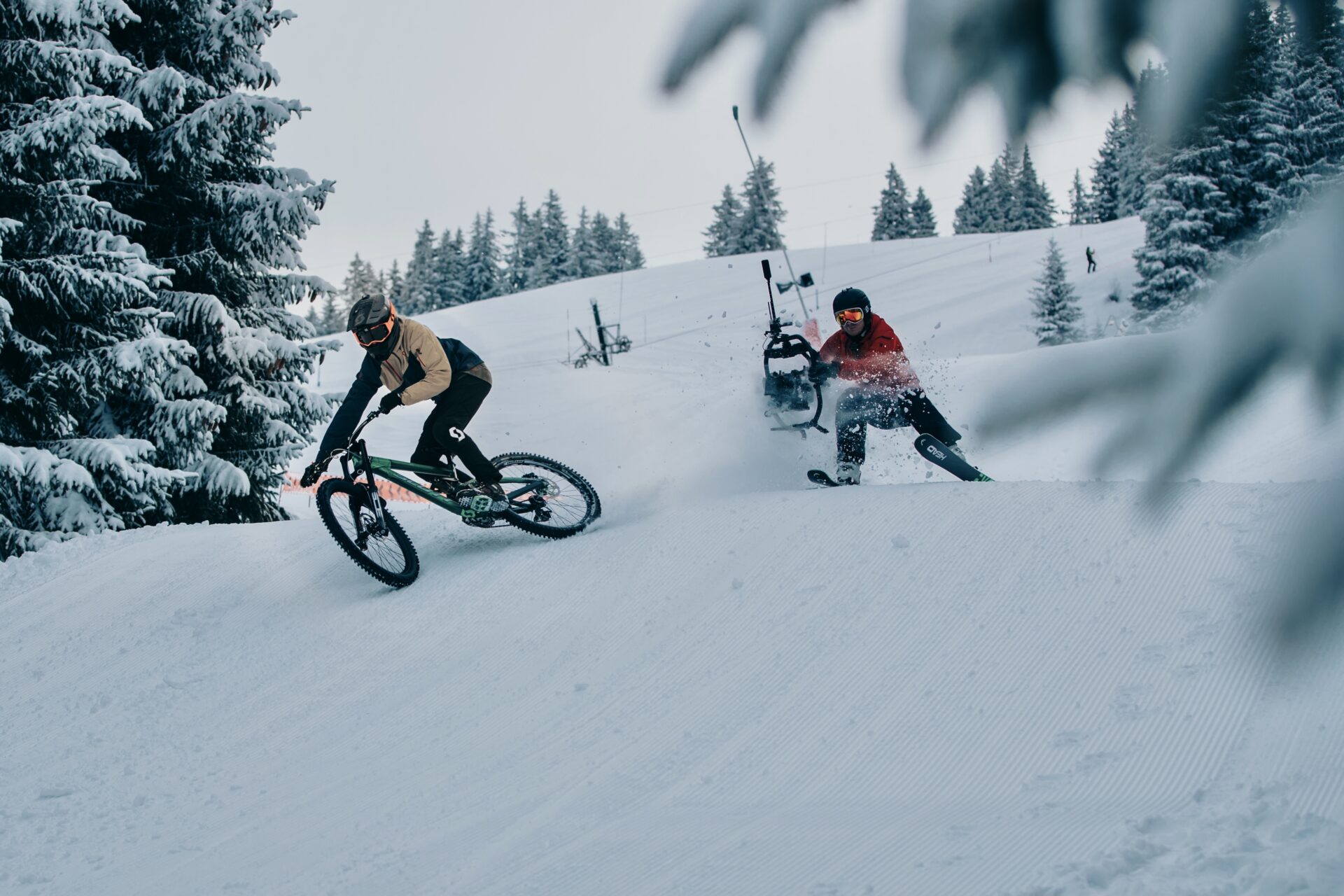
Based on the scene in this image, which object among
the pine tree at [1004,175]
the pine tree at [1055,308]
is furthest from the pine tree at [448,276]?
the pine tree at [1004,175]

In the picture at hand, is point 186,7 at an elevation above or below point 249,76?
above

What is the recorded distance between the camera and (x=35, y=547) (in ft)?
32.3

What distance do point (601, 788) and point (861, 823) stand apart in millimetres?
1151

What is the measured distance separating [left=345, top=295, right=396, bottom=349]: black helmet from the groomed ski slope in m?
1.86

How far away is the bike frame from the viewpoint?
6934mm

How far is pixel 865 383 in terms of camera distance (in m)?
7.95

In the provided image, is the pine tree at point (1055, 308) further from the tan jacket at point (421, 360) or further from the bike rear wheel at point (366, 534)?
the bike rear wheel at point (366, 534)

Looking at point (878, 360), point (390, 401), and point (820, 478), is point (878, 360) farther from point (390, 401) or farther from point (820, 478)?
point (390, 401)

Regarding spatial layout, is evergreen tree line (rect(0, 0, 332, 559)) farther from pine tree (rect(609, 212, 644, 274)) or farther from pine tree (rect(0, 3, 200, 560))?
pine tree (rect(609, 212, 644, 274))

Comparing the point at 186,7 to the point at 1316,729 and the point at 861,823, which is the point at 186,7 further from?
the point at 1316,729

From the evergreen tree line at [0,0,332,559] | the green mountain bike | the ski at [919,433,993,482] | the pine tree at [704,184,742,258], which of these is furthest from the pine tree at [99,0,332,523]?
the pine tree at [704,184,742,258]

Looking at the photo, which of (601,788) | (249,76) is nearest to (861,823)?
(601,788)

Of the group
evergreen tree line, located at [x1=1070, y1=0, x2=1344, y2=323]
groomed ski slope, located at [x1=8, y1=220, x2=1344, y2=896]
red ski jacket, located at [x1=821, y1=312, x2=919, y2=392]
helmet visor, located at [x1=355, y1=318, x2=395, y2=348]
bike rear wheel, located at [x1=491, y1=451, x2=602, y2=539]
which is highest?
helmet visor, located at [x1=355, y1=318, x2=395, y2=348]

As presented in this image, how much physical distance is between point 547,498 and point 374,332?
6.51 ft
